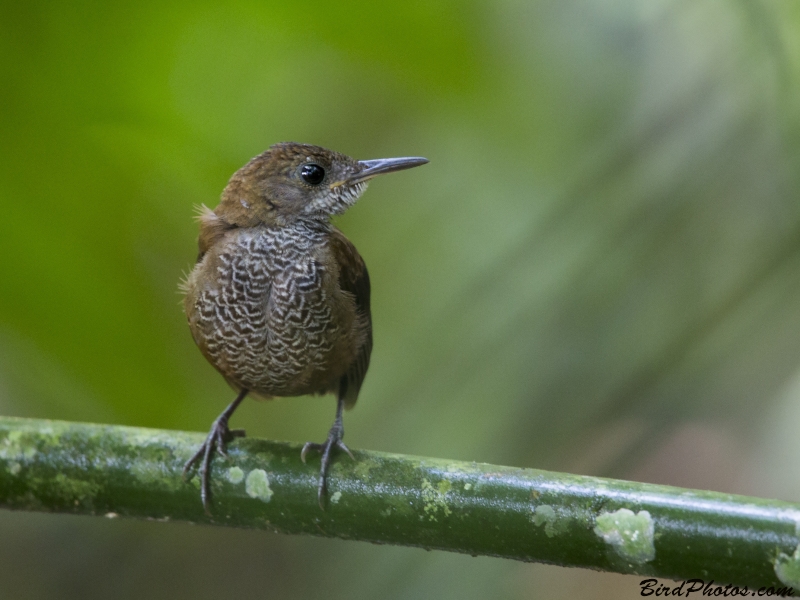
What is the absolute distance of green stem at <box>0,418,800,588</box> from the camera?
150 centimetres

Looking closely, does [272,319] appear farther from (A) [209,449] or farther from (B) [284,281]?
(A) [209,449]

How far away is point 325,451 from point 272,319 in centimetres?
41

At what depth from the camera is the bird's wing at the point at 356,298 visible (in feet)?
7.88

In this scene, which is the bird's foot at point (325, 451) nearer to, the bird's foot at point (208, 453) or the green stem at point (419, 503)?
the green stem at point (419, 503)

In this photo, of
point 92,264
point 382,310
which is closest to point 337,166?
point 382,310

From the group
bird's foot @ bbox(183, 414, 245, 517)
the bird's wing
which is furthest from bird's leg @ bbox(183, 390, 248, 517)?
the bird's wing

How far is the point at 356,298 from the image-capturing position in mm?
2436

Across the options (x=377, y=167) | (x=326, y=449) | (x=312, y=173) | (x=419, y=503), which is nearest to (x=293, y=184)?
(x=312, y=173)

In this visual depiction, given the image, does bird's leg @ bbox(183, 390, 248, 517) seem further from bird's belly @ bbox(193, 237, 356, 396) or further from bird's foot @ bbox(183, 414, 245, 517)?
bird's belly @ bbox(193, 237, 356, 396)

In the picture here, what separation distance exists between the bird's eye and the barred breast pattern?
179 millimetres

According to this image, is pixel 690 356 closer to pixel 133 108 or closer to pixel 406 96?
pixel 406 96

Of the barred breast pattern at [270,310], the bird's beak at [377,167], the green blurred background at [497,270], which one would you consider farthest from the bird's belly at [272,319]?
the bird's beak at [377,167]

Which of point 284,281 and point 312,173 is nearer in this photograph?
point 284,281

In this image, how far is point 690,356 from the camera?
2.47m
